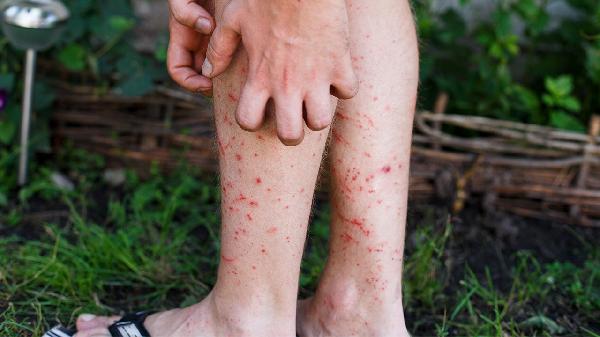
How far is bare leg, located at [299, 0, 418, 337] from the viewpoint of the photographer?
140cm

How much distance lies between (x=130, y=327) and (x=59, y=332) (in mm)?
158

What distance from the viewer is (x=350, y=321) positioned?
1.52 meters

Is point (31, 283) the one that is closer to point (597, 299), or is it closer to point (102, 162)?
point (102, 162)

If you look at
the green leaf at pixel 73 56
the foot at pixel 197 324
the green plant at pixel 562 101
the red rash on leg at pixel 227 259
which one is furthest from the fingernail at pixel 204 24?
the green plant at pixel 562 101

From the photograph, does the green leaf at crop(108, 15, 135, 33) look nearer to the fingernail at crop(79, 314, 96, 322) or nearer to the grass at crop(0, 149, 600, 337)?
the grass at crop(0, 149, 600, 337)

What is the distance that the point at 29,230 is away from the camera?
2.14m

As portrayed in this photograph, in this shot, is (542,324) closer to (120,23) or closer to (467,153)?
(467,153)

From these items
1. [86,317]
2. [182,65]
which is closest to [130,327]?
[86,317]

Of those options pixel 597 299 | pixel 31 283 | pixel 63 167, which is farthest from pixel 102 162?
pixel 597 299

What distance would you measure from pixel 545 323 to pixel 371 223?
61 centimetres

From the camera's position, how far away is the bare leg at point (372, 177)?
1400 mm

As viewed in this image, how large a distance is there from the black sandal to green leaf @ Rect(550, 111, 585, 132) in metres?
1.42

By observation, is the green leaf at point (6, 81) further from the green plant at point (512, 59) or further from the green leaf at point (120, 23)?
the green plant at point (512, 59)

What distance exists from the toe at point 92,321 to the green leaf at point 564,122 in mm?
1468
